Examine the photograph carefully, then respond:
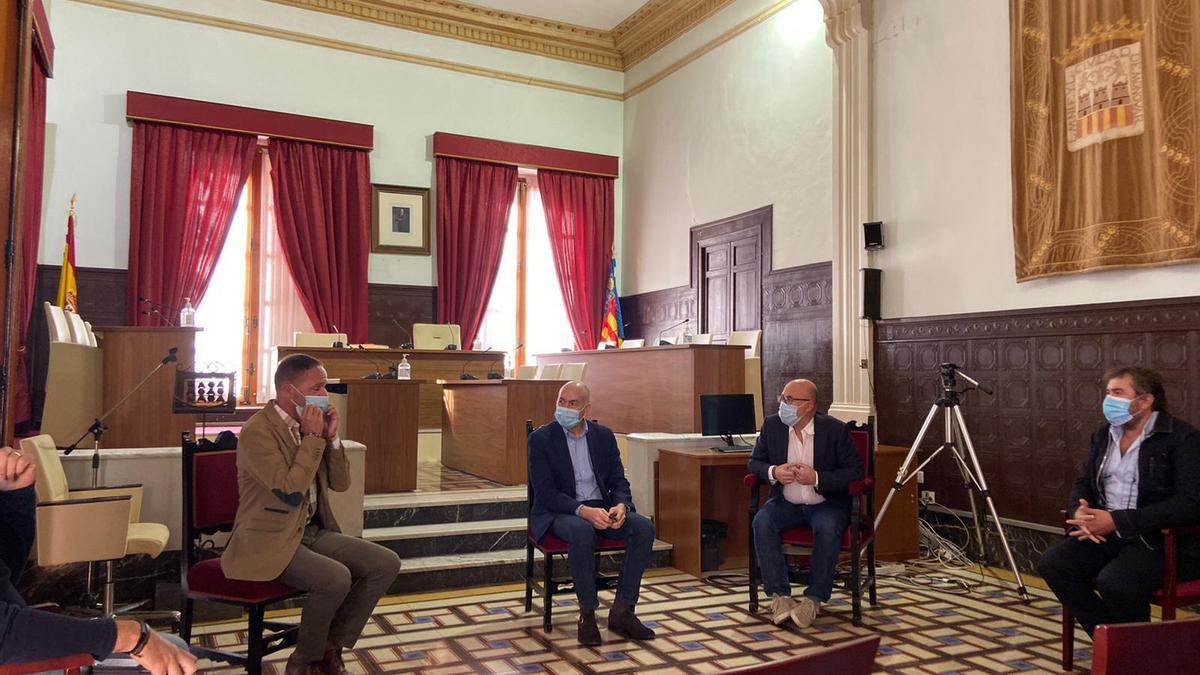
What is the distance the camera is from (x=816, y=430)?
15.3 feet

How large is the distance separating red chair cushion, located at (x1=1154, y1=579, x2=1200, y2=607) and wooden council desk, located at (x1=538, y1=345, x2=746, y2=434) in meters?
4.05

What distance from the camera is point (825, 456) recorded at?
4.62 metres

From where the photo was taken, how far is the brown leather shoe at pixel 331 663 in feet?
11.2

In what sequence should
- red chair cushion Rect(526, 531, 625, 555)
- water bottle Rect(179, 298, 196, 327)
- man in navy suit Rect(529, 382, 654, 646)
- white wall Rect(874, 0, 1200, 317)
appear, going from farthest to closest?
water bottle Rect(179, 298, 196, 327)
white wall Rect(874, 0, 1200, 317)
red chair cushion Rect(526, 531, 625, 555)
man in navy suit Rect(529, 382, 654, 646)

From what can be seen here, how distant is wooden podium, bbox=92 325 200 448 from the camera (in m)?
6.21

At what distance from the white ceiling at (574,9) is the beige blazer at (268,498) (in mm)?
8862

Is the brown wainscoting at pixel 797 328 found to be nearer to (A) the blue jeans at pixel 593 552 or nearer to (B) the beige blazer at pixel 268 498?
(A) the blue jeans at pixel 593 552

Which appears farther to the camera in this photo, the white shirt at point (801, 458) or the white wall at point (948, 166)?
the white wall at point (948, 166)

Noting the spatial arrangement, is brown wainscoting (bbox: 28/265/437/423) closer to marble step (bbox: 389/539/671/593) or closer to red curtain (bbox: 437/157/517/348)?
red curtain (bbox: 437/157/517/348)

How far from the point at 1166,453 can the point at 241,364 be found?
30.5 ft

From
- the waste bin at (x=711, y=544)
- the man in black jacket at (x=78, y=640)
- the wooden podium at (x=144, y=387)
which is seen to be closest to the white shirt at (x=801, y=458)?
the waste bin at (x=711, y=544)

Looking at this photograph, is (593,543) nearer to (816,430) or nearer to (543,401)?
(816,430)

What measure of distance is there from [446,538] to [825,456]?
7.98 feet

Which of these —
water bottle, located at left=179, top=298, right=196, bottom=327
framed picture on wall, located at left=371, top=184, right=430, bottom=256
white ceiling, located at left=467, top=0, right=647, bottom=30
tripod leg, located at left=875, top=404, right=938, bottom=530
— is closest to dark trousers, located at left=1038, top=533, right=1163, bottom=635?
tripod leg, located at left=875, top=404, right=938, bottom=530
